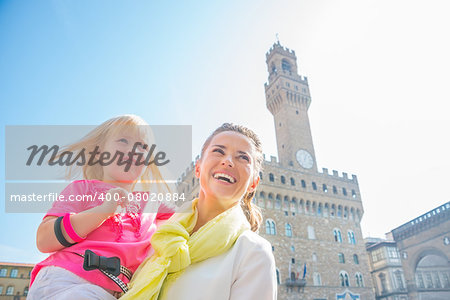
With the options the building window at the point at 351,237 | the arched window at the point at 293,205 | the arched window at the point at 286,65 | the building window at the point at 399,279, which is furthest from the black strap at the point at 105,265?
the building window at the point at 399,279

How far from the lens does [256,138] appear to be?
8.50 ft

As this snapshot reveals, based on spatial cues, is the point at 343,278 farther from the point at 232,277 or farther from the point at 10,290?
the point at 10,290

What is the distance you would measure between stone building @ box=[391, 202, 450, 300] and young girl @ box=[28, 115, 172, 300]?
108 feet

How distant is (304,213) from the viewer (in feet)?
95.3

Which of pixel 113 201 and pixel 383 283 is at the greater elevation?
pixel 113 201

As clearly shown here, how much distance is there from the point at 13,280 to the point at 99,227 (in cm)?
4833

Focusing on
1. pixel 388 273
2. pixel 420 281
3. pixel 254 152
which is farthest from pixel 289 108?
pixel 254 152

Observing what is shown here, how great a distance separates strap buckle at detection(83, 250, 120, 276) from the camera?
1.73 meters

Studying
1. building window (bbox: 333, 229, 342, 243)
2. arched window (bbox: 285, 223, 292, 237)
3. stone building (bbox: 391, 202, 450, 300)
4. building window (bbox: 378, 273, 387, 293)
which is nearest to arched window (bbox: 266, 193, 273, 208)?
arched window (bbox: 285, 223, 292, 237)

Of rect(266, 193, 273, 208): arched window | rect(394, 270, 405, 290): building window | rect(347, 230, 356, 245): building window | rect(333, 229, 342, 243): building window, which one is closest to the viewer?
rect(266, 193, 273, 208): arched window

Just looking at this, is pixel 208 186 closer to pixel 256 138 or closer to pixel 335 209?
pixel 256 138

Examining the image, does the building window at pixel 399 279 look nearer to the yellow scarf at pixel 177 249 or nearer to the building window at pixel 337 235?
the building window at pixel 337 235

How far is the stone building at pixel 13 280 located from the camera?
37719 mm

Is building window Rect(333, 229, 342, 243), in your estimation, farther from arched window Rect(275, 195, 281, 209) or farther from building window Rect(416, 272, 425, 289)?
building window Rect(416, 272, 425, 289)
